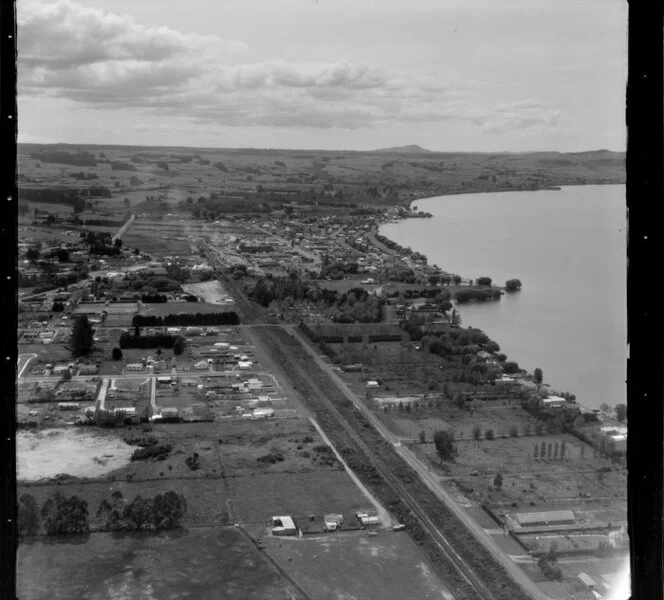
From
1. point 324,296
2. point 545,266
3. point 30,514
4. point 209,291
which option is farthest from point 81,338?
point 545,266

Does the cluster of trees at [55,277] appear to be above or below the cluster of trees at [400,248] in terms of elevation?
below

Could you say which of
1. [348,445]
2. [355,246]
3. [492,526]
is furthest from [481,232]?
[492,526]

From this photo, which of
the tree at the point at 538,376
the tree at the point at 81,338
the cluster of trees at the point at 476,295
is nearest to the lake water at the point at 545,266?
the tree at the point at 538,376

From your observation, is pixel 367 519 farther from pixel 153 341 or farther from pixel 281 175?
pixel 281 175

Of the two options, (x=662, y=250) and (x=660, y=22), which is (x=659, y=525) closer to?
(x=662, y=250)

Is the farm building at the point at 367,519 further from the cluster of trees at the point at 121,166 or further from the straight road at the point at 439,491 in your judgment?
the cluster of trees at the point at 121,166

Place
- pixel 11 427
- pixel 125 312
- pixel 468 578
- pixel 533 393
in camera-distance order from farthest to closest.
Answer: pixel 125 312 < pixel 533 393 < pixel 468 578 < pixel 11 427
